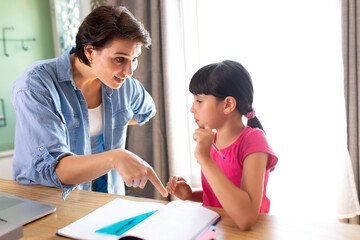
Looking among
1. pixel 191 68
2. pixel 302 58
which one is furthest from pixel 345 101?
pixel 191 68

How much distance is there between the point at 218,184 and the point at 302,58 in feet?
4.80

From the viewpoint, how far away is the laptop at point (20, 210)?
2.91 ft

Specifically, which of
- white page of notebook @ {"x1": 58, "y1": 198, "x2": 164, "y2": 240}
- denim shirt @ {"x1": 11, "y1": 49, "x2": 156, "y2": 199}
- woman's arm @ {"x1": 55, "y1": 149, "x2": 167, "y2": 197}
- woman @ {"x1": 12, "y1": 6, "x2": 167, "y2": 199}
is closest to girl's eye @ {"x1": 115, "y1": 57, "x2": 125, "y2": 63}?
woman @ {"x1": 12, "y1": 6, "x2": 167, "y2": 199}

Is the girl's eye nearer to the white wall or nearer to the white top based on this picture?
the white top

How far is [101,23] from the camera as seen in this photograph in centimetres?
122

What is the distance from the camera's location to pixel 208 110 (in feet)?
3.54

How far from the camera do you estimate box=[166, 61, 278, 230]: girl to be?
2.90 feet

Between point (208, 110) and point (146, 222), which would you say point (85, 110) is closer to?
point (208, 110)

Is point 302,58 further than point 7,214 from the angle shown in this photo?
Yes

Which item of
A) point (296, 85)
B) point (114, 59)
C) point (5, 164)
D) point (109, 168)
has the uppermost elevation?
point (114, 59)

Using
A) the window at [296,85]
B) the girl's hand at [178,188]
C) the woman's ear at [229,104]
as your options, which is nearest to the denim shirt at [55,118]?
the girl's hand at [178,188]

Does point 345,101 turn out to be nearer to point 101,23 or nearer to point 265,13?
point 265,13

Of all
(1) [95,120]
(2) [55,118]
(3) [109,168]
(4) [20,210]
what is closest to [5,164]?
(1) [95,120]

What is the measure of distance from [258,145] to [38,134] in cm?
72
